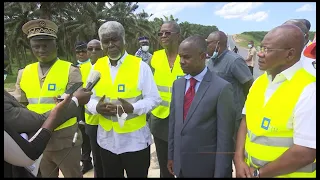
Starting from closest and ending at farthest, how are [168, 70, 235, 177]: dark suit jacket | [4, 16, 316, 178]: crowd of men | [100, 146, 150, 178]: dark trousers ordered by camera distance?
[4, 16, 316, 178]: crowd of men → [168, 70, 235, 177]: dark suit jacket → [100, 146, 150, 178]: dark trousers

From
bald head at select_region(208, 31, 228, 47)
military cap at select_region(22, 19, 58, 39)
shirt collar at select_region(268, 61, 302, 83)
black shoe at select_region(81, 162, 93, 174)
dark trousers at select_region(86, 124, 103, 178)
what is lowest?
black shoe at select_region(81, 162, 93, 174)

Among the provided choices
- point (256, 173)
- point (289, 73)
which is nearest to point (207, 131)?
point (256, 173)

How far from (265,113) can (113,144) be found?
1503 mm

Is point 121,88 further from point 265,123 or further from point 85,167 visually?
point 85,167

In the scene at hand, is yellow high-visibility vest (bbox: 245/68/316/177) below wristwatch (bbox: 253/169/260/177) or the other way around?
the other way around

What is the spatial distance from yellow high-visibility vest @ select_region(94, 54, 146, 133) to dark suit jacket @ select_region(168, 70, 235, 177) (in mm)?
540

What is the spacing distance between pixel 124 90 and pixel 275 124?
1.43 metres

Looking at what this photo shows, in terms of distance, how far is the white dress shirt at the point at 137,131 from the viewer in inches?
107

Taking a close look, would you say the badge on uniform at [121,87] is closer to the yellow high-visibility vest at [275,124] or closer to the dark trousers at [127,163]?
the dark trousers at [127,163]

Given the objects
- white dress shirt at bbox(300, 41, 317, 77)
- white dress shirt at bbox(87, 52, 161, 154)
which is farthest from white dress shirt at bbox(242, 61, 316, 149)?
white dress shirt at bbox(87, 52, 161, 154)

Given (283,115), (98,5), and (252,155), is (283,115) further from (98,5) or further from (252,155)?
(98,5)

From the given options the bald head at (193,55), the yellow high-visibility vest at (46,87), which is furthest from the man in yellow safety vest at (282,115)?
the yellow high-visibility vest at (46,87)

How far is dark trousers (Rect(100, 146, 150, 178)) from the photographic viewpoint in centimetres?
276

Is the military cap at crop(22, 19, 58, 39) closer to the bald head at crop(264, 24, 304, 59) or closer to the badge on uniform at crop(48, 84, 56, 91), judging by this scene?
the badge on uniform at crop(48, 84, 56, 91)
